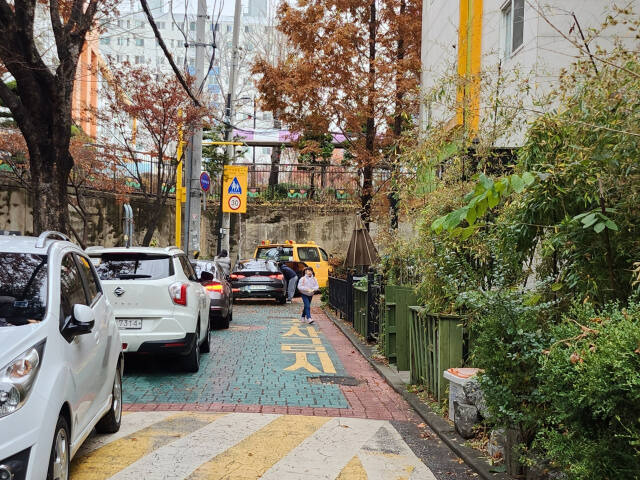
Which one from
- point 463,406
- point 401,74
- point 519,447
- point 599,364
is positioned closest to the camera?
point 599,364

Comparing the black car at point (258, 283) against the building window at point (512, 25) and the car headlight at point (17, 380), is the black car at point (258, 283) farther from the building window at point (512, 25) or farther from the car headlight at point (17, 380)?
the car headlight at point (17, 380)

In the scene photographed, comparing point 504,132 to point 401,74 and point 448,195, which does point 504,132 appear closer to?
point 448,195

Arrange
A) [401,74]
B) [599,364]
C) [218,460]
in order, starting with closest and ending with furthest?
[599,364], [218,460], [401,74]

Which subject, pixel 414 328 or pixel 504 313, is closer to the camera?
pixel 504 313

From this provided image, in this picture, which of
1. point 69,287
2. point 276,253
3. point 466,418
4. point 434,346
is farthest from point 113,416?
point 276,253

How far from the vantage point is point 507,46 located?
13070 millimetres

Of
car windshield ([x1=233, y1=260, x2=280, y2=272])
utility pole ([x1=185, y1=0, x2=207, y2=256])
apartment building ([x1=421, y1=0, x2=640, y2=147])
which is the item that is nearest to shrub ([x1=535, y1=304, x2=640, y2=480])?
apartment building ([x1=421, y1=0, x2=640, y2=147])

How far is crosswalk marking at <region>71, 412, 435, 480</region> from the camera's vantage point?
5332 millimetres

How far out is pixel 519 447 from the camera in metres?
5.01

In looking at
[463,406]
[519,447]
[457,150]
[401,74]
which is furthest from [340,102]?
[519,447]

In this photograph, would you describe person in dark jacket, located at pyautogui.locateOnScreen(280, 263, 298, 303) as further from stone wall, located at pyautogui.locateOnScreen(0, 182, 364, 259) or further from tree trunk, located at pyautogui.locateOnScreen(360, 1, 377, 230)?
stone wall, located at pyautogui.locateOnScreen(0, 182, 364, 259)

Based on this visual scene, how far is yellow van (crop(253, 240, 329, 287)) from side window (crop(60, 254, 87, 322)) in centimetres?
2038

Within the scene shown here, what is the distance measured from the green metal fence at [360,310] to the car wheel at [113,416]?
7276 mm

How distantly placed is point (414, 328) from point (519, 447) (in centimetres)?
391
